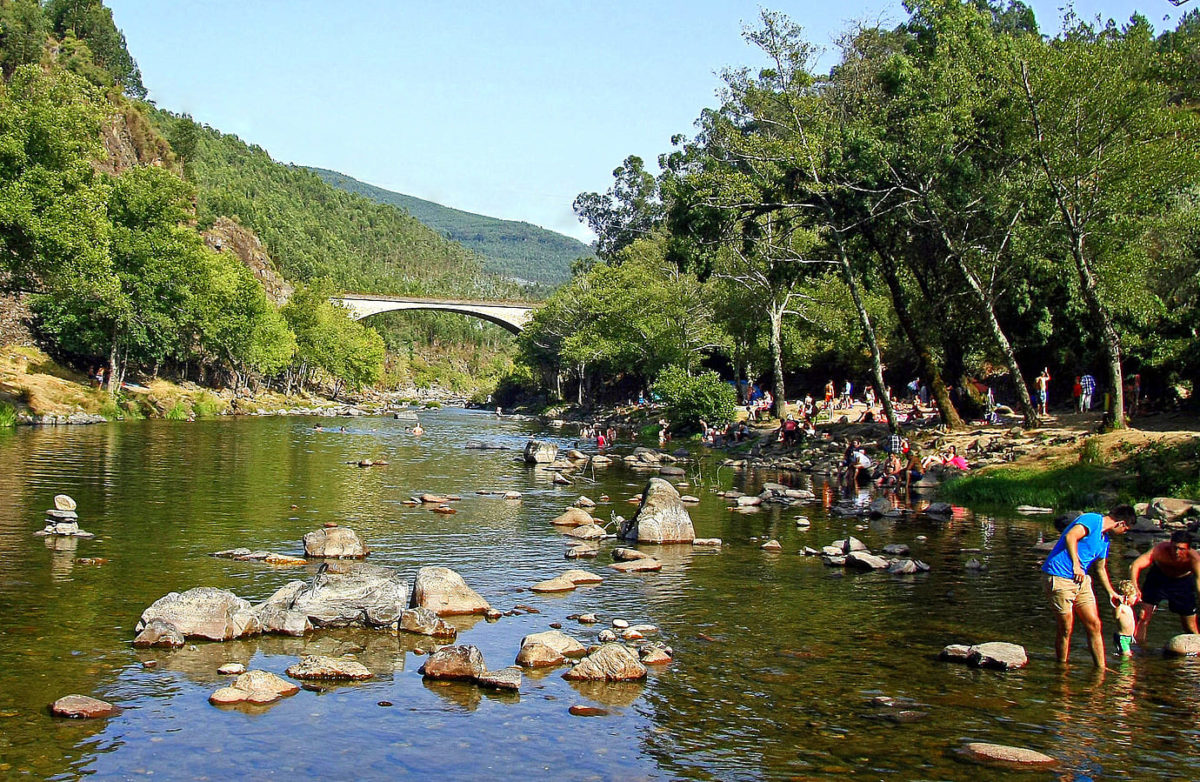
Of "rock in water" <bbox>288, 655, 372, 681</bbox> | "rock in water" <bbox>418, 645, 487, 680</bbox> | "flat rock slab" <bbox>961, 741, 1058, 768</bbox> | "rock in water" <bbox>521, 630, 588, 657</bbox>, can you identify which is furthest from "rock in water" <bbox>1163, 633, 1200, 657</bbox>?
"rock in water" <bbox>288, 655, 372, 681</bbox>

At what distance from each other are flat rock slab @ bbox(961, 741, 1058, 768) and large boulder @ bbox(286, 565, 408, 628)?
9101 mm

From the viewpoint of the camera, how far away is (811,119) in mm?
39906

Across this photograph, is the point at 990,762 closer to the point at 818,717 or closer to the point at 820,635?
the point at 818,717

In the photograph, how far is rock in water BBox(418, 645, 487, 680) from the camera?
1285cm

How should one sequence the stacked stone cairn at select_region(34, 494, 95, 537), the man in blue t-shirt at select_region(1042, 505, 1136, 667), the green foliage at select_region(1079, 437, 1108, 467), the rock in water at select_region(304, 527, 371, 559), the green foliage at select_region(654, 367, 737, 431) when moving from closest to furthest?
1. the man in blue t-shirt at select_region(1042, 505, 1136, 667)
2. the rock in water at select_region(304, 527, 371, 559)
3. the stacked stone cairn at select_region(34, 494, 95, 537)
4. the green foliage at select_region(1079, 437, 1108, 467)
5. the green foliage at select_region(654, 367, 737, 431)

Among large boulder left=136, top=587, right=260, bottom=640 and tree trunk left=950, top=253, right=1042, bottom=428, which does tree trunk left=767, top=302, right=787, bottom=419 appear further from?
large boulder left=136, top=587, right=260, bottom=640

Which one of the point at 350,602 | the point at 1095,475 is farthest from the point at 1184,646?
the point at 1095,475

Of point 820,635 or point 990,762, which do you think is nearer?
point 990,762

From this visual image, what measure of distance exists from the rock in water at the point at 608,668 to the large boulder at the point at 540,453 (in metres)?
32.2

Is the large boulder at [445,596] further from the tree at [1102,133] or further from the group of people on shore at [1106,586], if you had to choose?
the tree at [1102,133]

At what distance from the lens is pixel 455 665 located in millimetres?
12922

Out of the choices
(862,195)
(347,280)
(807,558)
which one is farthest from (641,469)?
(347,280)

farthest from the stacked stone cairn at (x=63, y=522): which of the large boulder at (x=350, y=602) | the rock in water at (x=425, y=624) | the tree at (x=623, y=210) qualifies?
the tree at (x=623, y=210)

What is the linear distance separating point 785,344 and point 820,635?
5293 centimetres
